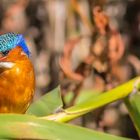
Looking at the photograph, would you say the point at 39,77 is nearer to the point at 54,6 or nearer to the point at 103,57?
the point at 54,6

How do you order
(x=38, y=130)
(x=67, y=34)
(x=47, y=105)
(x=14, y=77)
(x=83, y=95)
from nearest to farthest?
(x=38, y=130) < (x=47, y=105) < (x=14, y=77) < (x=83, y=95) < (x=67, y=34)

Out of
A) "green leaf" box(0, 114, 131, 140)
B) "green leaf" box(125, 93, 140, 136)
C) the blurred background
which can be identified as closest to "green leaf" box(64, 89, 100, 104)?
the blurred background

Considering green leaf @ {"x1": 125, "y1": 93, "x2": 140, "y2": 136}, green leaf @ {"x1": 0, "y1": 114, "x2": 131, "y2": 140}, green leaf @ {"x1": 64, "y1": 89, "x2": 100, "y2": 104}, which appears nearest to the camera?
green leaf @ {"x1": 0, "y1": 114, "x2": 131, "y2": 140}

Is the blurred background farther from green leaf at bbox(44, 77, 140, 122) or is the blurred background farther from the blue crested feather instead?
green leaf at bbox(44, 77, 140, 122)

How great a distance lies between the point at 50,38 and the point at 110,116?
39 centimetres

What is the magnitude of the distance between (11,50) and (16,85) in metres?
0.08

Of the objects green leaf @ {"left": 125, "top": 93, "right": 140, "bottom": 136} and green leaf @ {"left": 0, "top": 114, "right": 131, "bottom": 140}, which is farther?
green leaf @ {"left": 125, "top": 93, "right": 140, "bottom": 136}

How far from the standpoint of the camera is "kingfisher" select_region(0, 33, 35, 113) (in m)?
1.10

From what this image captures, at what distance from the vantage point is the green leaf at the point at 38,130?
0.69 metres

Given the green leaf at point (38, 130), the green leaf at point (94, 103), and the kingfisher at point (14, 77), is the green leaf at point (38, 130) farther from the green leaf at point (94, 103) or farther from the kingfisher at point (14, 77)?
the kingfisher at point (14, 77)

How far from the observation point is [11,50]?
112 centimetres

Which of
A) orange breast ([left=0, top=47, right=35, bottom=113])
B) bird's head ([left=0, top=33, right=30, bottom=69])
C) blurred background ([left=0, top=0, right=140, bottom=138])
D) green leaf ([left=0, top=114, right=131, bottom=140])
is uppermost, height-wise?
green leaf ([left=0, top=114, right=131, bottom=140])

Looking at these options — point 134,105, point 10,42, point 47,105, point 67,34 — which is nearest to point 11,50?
point 10,42

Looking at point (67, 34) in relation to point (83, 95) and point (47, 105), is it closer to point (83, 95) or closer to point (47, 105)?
point (83, 95)
